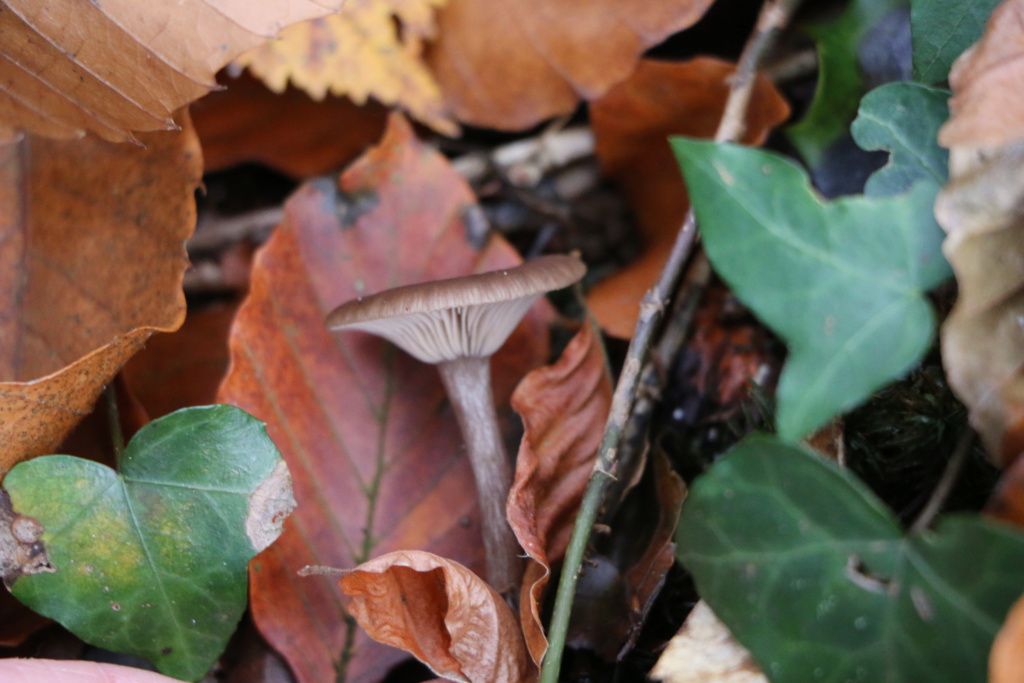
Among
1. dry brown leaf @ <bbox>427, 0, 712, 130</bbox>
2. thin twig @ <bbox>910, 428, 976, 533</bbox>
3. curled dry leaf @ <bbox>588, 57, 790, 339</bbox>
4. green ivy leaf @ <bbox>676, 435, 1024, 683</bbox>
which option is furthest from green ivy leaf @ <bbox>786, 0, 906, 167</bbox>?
green ivy leaf @ <bbox>676, 435, 1024, 683</bbox>

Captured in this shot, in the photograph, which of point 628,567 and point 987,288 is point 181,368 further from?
point 987,288

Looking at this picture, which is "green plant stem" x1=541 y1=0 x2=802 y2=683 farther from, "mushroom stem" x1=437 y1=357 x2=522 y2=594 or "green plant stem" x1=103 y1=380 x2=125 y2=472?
"green plant stem" x1=103 y1=380 x2=125 y2=472

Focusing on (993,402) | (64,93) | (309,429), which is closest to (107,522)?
(309,429)

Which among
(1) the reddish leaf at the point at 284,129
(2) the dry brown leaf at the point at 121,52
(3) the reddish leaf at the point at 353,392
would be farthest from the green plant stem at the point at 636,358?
(1) the reddish leaf at the point at 284,129

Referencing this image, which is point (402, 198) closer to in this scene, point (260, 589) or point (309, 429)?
point (309, 429)

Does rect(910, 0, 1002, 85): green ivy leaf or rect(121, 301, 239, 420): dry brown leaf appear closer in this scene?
rect(910, 0, 1002, 85): green ivy leaf

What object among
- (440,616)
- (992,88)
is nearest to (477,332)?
(440,616)

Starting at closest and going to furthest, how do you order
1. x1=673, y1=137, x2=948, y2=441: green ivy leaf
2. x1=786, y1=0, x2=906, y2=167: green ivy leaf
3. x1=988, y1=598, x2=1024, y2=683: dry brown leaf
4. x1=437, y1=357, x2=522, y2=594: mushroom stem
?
x1=988, y1=598, x2=1024, y2=683: dry brown leaf < x1=673, y1=137, x2=948, y2=441: green ivy leaf < x1=437, y1=357, x2=522, y2=594: mushroom stem < x1=786, y1=0, x2=906, y2=167: green ivy leaf
